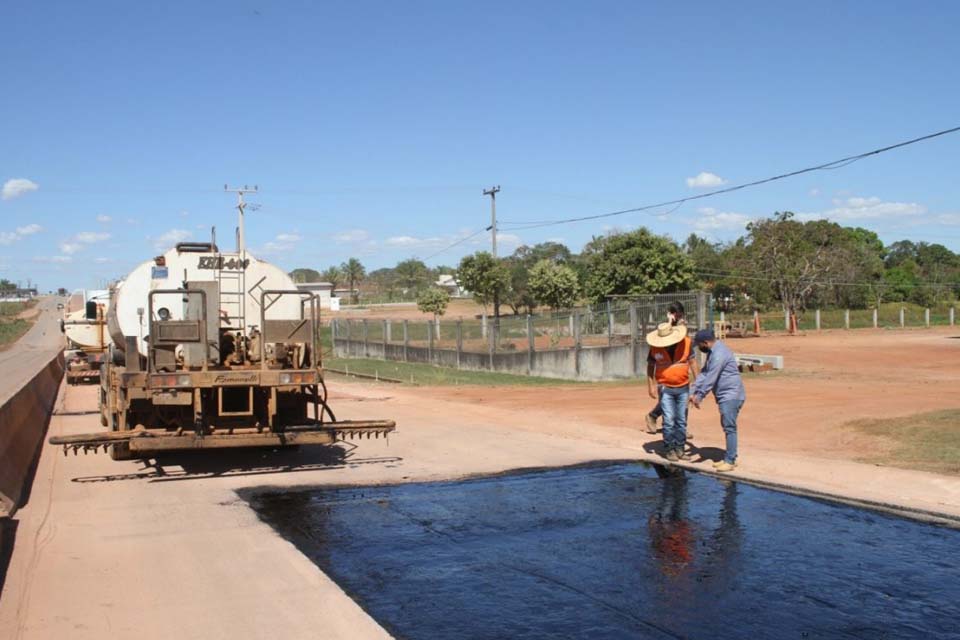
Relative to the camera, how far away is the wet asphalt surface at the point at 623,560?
5664 mm

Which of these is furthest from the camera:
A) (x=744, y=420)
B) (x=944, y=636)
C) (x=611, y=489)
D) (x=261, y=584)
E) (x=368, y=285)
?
(x=368, y=285)

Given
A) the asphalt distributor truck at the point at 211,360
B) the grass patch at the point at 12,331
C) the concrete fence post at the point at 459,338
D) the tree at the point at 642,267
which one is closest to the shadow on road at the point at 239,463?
the asphalt distributor truck at the point at 211,360

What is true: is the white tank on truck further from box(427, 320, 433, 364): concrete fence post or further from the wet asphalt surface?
box(427, 320, 433, 364): concrete fence post

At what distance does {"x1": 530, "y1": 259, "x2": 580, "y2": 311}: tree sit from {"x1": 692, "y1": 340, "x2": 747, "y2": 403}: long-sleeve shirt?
40.9 metres

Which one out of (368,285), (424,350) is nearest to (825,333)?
(424,350)

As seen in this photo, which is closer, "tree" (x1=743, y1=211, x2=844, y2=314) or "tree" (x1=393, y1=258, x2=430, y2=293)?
"tree" (x1=743, y1=211, x2=844, y2=314)

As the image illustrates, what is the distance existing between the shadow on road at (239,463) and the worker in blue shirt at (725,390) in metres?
4.21

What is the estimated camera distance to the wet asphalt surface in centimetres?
566

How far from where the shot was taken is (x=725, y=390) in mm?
10891

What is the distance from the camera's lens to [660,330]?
12.0m

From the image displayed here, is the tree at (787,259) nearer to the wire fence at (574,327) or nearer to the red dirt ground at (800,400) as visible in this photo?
the red dirt ground at (800,400)

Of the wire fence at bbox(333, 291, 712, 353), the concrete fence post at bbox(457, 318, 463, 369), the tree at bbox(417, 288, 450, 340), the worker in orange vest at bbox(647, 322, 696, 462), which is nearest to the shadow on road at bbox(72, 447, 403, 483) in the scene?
the worker in orange vest at bbox(647, 322, 696, 462)

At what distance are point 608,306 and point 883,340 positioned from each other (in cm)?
2752

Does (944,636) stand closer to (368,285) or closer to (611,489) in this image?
(611,489)
